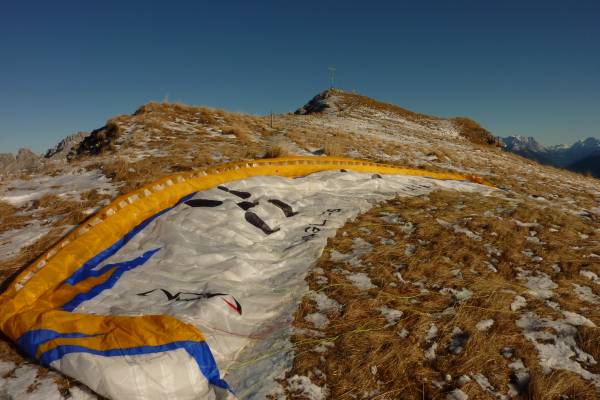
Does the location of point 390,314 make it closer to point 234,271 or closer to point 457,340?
point 457,340

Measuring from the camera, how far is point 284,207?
6.34 meters

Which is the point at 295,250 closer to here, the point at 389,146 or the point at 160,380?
the point at 160,380

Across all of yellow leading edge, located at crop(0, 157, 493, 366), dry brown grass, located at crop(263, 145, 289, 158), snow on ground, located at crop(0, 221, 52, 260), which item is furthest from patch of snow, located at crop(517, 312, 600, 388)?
dry brown grass, located at crop(263, 145, 289, 158)

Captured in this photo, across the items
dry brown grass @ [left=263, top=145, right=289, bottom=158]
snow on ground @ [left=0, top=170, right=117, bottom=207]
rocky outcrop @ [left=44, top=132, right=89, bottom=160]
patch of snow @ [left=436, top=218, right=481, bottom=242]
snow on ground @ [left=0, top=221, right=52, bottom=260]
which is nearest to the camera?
snow on ground @ [left=0, top=221, right=52, bottom=260]

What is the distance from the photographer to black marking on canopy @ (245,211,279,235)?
18.3 ft

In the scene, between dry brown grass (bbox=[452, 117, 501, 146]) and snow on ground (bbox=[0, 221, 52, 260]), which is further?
dry brown grass (bbox=[452, 117, 501, 146])

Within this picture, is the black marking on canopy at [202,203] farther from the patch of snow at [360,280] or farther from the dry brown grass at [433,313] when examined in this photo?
the patch of snow at [360,280]

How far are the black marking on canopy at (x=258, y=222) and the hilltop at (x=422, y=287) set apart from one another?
111 centimetres

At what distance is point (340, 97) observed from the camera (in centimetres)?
3456

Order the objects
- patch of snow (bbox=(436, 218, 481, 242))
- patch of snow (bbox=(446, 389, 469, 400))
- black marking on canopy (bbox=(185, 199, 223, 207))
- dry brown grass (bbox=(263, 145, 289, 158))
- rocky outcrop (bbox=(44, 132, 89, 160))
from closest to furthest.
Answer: patch of snow (bbox=(446, 389, 469, 400))
black marking on canopy (bbox=(185, 199, 223, 207))
patch of snow (bbox=(436, 218, 481, 242))
dry brown grass (bbox=(263, 145, 289, 158))
rocky outcrop (bbox=(44, 132, 89, 160))

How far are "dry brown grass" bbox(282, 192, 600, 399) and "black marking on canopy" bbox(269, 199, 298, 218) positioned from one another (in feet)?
3.64

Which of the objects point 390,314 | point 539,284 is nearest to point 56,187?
point 390,314

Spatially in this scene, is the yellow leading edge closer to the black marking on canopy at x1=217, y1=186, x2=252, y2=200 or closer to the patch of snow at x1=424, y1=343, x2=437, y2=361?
the black marking on canopy at x1=217, y1=186, x2=252, y2=200

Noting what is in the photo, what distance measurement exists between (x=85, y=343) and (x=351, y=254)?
12.1 feet
